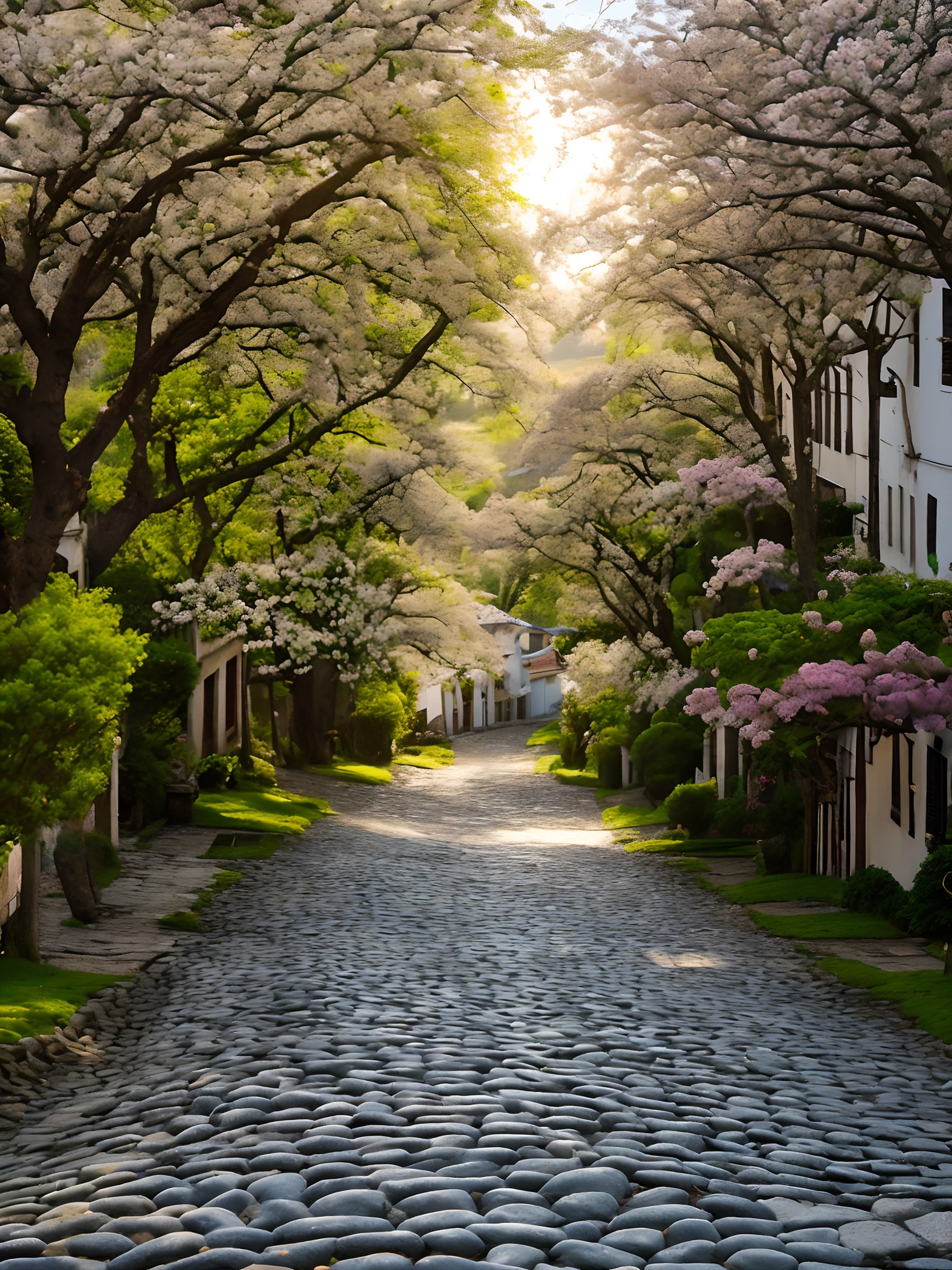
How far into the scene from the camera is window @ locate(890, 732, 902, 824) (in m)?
20.8

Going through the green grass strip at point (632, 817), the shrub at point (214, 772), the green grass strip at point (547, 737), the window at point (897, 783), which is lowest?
the green grass strip at point (632, 817)

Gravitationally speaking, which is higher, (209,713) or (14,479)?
(14,479)

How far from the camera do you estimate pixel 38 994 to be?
1261cm

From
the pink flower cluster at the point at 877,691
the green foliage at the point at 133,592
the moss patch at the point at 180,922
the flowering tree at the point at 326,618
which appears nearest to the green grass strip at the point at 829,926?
the pink flower cluster at the point at 877,691

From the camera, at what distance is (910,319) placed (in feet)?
78.4

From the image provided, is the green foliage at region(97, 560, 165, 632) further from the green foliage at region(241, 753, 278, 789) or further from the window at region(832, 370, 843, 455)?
the window at region(832, 370, 843, 455)

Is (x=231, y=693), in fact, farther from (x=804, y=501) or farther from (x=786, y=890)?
(x=804, y=501)

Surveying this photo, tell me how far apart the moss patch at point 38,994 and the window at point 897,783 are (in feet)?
40.2

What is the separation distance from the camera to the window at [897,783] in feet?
68.3

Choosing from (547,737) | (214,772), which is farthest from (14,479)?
(547,737)

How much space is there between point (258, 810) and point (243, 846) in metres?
5.20

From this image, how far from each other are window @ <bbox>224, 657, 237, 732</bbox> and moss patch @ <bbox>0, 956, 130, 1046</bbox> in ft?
82.1

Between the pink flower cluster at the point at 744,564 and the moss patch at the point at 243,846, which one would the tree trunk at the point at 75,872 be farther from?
the pink flower cluster at the point at 744,564

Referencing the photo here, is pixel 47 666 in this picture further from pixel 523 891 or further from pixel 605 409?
pixel 605 409
